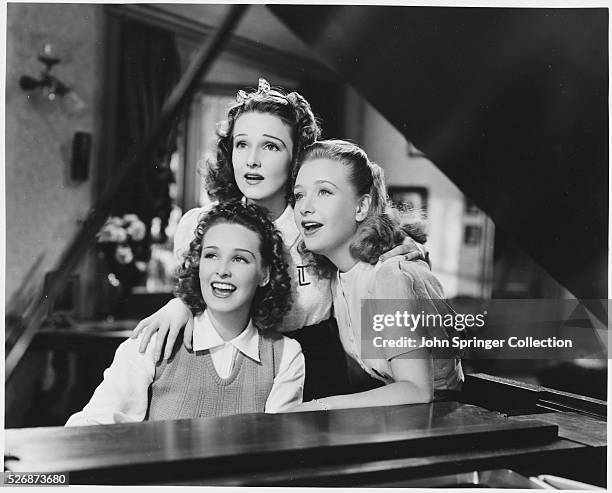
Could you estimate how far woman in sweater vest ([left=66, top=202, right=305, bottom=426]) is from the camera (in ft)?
6.12

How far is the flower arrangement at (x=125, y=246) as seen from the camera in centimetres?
190

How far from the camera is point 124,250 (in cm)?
191

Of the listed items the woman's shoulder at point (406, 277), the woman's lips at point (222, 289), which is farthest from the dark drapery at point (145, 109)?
the woman's shoulder at point (406, 277)

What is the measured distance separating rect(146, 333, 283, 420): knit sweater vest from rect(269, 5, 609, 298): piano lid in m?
0.80

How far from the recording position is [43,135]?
75.9 inches

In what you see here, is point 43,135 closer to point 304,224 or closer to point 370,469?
point 304,224

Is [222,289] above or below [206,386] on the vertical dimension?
above

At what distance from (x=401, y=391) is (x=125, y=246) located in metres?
0.87

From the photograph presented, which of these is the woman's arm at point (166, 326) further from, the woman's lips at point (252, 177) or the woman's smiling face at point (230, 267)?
the woman's lips at point (252, 177)

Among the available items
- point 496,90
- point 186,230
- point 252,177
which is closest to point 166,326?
point 186,230

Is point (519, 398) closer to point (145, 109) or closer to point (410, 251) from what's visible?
point (410, 251)

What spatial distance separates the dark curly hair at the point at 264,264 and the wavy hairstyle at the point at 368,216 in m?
0.09

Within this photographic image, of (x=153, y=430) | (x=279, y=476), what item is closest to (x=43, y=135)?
(x=153, y=430)

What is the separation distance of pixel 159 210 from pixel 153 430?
2.13 feet
